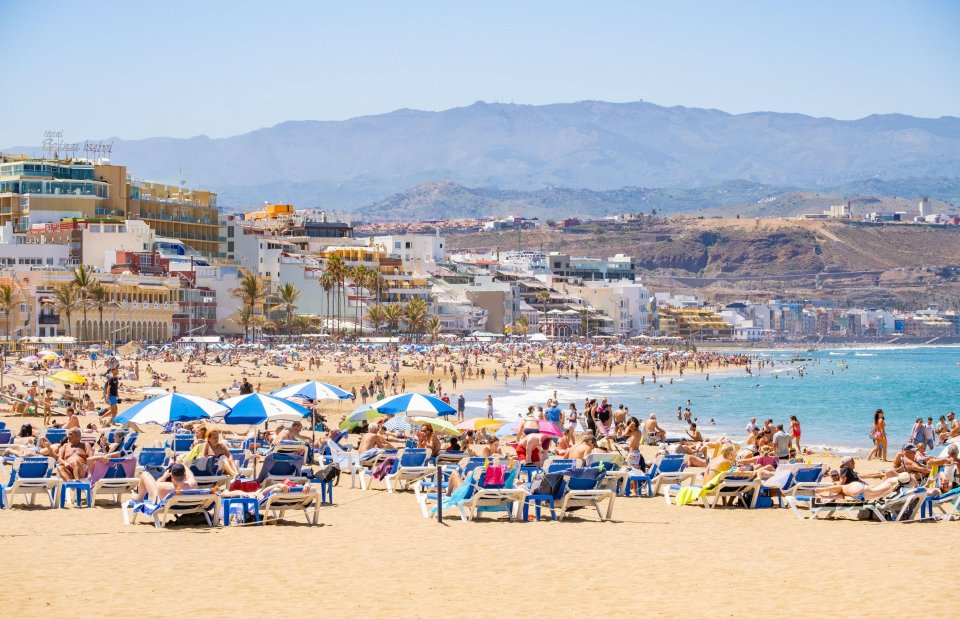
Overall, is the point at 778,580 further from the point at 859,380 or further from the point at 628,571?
the point at 859,380

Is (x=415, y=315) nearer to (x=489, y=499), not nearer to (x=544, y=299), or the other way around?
(x=544, y=299)

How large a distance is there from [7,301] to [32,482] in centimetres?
5672

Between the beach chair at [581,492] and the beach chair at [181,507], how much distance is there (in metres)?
3.53

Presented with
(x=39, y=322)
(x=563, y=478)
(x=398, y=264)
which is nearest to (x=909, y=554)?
(x=563, y=478)

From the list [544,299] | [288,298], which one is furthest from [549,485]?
[544,299]

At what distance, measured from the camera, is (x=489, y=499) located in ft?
43.0

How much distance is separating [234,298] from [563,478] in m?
74.1

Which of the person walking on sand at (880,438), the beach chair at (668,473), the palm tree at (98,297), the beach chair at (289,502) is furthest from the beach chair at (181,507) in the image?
the palm tree at (98,297)

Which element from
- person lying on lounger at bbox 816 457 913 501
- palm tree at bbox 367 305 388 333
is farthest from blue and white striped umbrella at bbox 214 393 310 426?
palm tree at bbox 367 305 388 333

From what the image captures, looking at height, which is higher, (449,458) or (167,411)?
(167,411)

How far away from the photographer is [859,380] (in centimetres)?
7862

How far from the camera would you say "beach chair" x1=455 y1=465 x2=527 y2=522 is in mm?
13047

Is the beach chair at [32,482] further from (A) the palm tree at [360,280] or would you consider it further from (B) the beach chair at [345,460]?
(A) the palm tree at [360,280]

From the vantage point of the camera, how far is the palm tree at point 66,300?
66188mm
